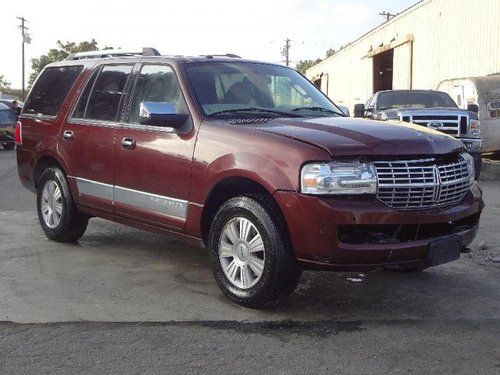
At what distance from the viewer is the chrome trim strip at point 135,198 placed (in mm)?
5262

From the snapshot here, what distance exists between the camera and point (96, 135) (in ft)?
20.1

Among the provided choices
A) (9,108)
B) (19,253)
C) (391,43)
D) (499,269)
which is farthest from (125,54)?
(391,43)

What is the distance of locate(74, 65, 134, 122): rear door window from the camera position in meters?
6.14

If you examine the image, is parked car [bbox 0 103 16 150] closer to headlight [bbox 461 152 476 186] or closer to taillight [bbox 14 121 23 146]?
taillight [bbox 14 121 23 146]

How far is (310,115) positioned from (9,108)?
20.8 meters

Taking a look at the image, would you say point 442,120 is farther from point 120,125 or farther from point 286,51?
point 286,51

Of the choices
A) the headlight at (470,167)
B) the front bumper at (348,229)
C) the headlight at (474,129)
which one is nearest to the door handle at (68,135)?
the front bumper at (348,229)

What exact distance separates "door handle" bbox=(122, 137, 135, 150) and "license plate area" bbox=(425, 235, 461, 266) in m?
2.63

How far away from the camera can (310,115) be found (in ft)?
18.3

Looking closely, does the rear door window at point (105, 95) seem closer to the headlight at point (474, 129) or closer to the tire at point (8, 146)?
the headlight at point (474, 129)

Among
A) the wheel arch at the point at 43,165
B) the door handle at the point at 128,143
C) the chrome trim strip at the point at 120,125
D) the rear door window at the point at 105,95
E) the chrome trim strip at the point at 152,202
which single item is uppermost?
the rear door window at the point at 105,95

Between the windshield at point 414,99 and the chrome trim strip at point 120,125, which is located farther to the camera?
the windshield at point 414,99

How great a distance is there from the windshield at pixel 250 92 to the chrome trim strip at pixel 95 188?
1279 millimetres

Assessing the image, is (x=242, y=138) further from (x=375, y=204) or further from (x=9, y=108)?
(x=9, y=108)
